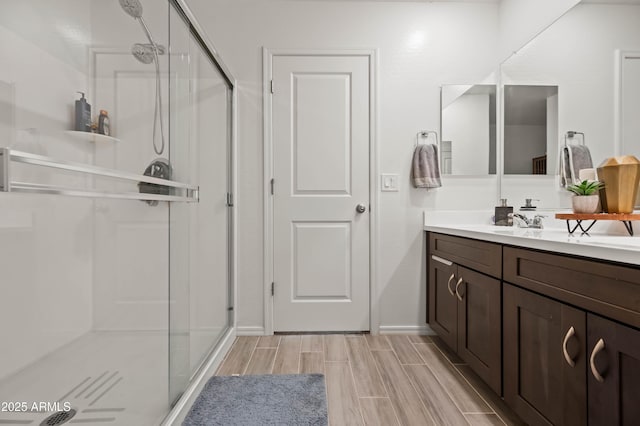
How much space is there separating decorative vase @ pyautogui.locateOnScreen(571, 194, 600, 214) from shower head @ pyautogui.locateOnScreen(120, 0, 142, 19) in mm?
1959

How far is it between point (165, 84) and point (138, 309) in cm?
91

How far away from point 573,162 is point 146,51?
2081 millimetres

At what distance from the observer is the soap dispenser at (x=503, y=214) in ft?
7.50

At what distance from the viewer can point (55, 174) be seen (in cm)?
86

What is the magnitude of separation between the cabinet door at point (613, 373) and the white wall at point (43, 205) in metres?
1.48

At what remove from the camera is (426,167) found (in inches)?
94.6

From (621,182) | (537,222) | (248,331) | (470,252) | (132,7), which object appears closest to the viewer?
(132,7)

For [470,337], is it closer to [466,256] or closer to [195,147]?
[466,256]

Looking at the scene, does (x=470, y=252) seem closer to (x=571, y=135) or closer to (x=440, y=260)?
(x=440, y=260)

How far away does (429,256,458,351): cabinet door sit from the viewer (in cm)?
200

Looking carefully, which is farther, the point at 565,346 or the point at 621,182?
the point at 621,182

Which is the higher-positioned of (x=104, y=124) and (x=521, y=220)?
(x=104, y=124)

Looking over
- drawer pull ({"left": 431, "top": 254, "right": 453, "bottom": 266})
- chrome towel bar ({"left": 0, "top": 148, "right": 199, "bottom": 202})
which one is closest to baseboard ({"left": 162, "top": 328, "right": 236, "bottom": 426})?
chrome towel bar ({"left": 0, "top": 148, "right": 199, "bottom": 202})

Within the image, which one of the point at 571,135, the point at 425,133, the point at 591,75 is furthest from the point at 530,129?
the point at 425,133
